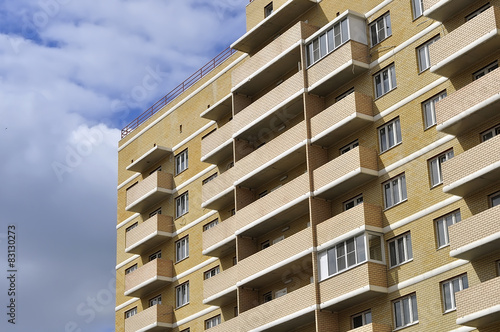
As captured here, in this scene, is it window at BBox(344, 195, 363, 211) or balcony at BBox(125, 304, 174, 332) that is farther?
balcony at BBox(125, 304, 174, 332)

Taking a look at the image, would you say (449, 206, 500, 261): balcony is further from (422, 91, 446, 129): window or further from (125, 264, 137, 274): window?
(125, 264, 137, 274): window

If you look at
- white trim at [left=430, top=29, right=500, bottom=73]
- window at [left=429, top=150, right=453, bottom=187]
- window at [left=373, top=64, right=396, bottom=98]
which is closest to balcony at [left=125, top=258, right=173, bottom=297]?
window at [left=373, top=64, right=396, bottom=98]

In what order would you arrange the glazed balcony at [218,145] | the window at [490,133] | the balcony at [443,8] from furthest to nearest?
1. the glazed balcony at [218,145]
2. the balcony at [443,8]
3. the window at [490,133]

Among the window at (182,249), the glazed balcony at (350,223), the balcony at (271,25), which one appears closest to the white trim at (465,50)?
the glazed balcony at (350,223)

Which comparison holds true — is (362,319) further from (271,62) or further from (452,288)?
(271,62)

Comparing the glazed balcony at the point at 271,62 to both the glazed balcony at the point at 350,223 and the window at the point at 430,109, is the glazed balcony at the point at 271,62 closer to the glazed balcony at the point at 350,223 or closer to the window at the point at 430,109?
the window at the point at 430,109

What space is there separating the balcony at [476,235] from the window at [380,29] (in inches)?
523

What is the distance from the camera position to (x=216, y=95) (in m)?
62.5

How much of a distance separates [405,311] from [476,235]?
632 cm

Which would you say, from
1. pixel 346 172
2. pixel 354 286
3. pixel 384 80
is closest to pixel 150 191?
pixel 346 172

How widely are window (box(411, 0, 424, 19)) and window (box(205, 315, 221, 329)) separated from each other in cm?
2190

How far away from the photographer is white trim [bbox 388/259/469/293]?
137ft

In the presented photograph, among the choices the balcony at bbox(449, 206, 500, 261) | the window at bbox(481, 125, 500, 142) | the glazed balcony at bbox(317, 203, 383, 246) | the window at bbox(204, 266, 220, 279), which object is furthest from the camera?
the window at bbox(204, 266, 220, 279)

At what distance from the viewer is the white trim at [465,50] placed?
41.4m
